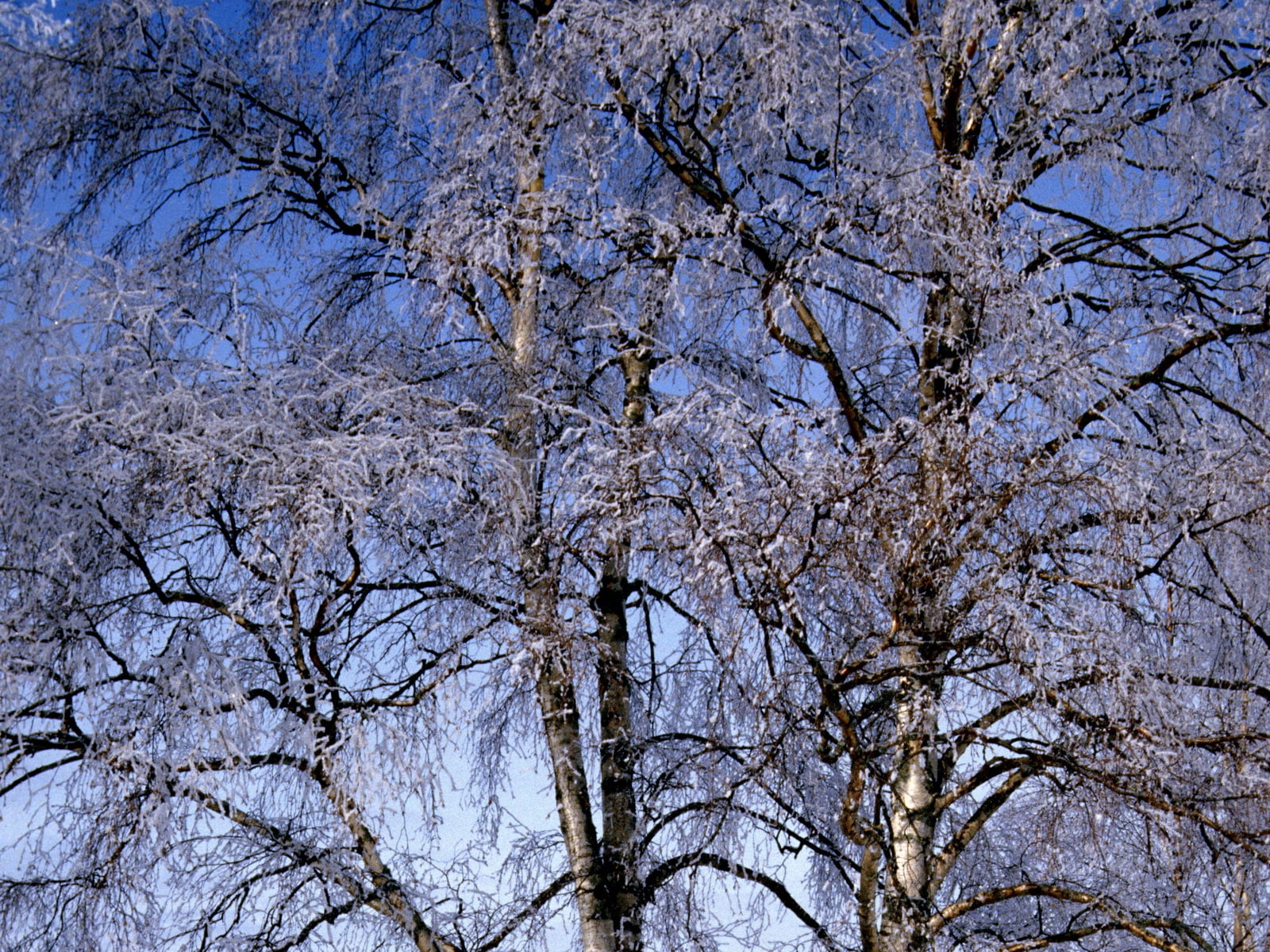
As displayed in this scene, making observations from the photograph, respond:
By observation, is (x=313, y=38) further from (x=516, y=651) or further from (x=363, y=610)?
(x=516, y=651)

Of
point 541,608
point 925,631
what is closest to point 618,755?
point 541,608

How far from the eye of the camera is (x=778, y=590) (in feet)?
16.1

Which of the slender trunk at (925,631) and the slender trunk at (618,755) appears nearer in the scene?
the slender trunk at (925,631)

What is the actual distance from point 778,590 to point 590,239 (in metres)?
2.47

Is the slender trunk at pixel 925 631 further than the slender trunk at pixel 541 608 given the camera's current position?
No

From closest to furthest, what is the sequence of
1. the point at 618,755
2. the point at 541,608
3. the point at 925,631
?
the point at 925,631 < the point at 541,608 < the point at 618,755

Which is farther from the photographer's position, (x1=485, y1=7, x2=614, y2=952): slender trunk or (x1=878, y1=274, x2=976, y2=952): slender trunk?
(x1=485, y1=7, x2=614, y2=952): slender trunk

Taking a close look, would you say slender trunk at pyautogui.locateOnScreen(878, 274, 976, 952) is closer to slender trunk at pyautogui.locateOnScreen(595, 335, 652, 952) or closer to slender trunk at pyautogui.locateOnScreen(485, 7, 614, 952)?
slender trunk at pyautogui.locateOnScreen(595, 335, 652, 952)

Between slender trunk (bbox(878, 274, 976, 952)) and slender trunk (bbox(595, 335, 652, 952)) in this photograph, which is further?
slender trunk (bbox(595, 335, 652, 952))

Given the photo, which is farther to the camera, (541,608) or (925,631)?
(541,608)

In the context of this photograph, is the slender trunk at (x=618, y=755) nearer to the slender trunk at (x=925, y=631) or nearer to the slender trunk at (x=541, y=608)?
the slender trunk at (x=541, y=608)

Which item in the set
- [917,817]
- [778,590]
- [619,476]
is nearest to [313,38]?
[619,476]

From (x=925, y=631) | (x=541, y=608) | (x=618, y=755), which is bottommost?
(x=925, y=631)

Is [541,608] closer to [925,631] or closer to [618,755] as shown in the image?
[618,755]
